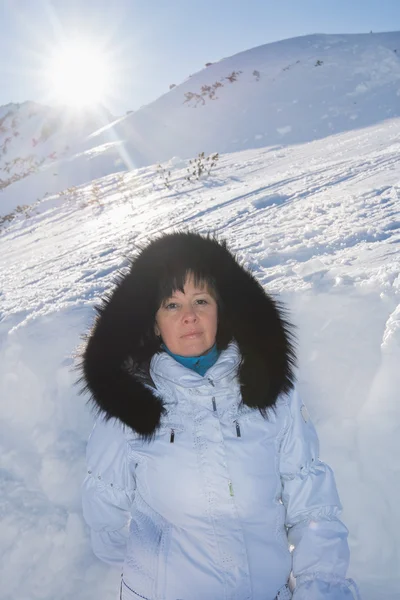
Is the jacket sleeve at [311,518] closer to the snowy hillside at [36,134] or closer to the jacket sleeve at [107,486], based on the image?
the jacket sleeve at [107,486]

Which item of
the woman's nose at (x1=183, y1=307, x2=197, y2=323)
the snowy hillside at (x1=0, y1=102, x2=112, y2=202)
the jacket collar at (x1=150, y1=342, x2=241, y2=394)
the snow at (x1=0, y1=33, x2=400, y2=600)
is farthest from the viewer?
the snowy hillside at (x1=0, y1=102, x2=112, y2=202)

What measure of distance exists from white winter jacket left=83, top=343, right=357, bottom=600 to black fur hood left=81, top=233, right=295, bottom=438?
0.30 ft

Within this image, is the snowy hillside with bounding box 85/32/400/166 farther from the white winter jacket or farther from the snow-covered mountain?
the white winter jacket

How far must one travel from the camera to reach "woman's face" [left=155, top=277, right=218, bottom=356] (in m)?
1.86

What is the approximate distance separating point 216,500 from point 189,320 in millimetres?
734

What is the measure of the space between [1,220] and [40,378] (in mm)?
9728

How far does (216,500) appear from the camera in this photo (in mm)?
1616

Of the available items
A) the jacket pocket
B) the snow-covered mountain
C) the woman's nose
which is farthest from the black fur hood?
the snow-covered mountain

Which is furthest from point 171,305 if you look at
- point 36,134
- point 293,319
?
point 36,134

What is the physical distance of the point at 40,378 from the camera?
110 inches

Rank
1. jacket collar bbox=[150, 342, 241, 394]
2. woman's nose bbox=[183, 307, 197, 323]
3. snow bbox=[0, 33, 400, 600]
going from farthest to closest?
snow bbox=[0, 33, 400, 600]
woman's nose bbox=[183, 307, 197, 323]
jacket collar bbox=[150, 342, 241, 394]

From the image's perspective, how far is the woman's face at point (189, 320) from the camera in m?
1.86

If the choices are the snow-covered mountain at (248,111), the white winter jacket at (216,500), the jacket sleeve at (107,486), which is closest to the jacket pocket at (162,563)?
the white winter jacket at (216,500)

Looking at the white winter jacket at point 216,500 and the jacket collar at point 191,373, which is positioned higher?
the jacket collar at point 191,373
